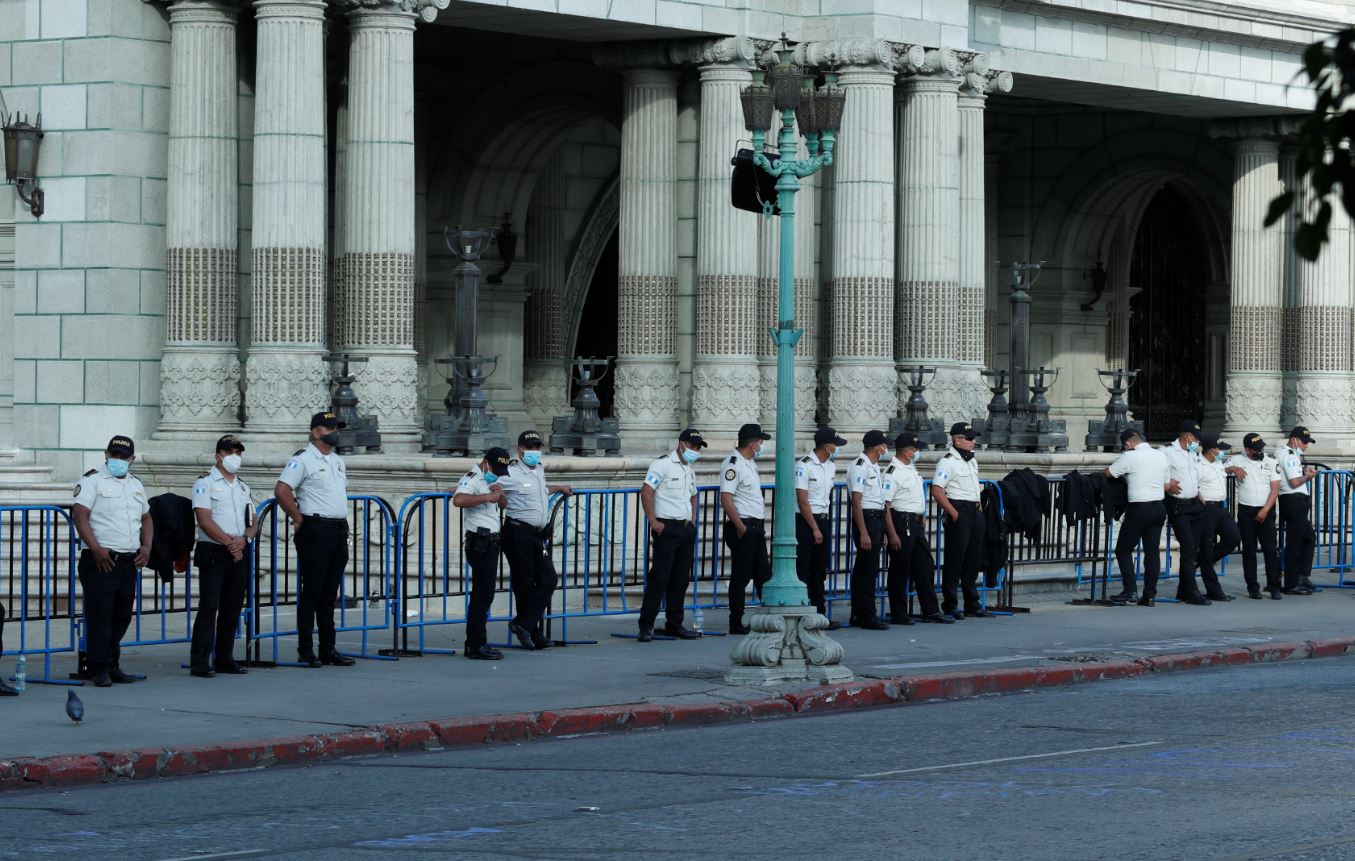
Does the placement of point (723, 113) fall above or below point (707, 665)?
above

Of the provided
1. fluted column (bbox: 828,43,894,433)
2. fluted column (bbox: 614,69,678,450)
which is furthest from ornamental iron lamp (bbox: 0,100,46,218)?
fluted column (bbox: 828,43,894,433)

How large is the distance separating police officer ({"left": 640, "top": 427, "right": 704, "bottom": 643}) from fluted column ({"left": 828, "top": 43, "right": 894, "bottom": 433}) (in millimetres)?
8248

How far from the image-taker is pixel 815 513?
20.2 metres

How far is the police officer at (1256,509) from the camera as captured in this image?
952 inches

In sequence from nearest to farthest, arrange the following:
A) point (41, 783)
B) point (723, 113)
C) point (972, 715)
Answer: point (41, 783), point (972, 715), point (723, 113)

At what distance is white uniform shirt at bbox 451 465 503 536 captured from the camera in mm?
17516

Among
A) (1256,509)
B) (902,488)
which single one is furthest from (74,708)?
(1256,509)

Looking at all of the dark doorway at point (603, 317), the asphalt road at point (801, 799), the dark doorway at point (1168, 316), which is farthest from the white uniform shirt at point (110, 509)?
the dark doorway at point (1168, 316)

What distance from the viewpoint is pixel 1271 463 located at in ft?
81.1

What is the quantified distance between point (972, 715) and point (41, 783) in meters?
5.99

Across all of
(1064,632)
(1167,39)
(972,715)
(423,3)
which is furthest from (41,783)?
(1167,39)

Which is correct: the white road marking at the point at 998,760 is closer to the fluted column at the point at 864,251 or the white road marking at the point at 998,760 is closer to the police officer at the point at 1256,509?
the police officer at the point at 1256,509

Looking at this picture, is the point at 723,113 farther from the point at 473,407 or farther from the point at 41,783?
the point at 41,783

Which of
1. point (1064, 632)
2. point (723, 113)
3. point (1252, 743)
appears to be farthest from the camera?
point (723, 113)
